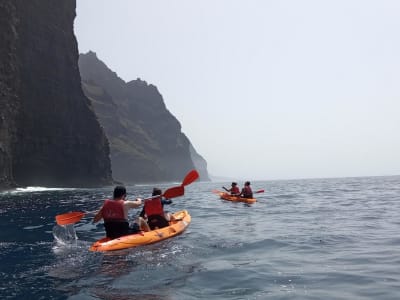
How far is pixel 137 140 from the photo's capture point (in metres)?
171

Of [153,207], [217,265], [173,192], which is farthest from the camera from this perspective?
[173,192]

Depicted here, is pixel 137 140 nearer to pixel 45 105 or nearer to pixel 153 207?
pixel 45 105

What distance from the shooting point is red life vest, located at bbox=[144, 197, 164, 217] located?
13.6 metres

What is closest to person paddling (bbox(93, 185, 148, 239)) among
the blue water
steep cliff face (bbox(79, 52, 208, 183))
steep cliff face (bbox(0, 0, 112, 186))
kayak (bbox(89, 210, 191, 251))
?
kayak (bbox(89, 210, 191, 251))

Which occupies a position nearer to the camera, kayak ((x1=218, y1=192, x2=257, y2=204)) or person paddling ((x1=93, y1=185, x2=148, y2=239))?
person paddling ((x1=93, y1=185, x2=148, y2=239))

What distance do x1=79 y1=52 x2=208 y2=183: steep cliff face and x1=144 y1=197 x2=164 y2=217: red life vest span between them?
445 ft

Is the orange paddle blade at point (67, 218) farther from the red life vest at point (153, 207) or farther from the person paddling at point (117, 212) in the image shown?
the red life vest at point (153, 207)

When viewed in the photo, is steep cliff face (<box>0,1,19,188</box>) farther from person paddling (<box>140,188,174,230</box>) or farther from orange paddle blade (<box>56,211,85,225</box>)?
person paddling (<box>140,188,174,230</box>)

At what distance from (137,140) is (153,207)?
523 ft

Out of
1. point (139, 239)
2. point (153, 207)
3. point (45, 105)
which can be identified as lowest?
point (139, 239)

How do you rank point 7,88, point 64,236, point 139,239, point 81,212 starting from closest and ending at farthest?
1. point 139,239
2. point 64,236
3. point 81,212
4. point 7,88

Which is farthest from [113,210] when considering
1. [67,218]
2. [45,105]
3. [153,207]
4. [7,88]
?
[45,105]

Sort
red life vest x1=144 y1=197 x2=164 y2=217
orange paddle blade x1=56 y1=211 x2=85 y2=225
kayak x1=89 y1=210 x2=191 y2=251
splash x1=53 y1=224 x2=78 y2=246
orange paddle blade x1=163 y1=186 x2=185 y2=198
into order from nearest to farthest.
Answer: kayak x1=89 y1=210 x2=191 y2=251, orange paddle blade x1=56 y1=211 x2=85 y2=225, splash x1=53 y1=224 x2=78 y2=246, red life vest x1=144 y1=197 x2=164 y2=217, orange paddle blade x1=163 y1=186 x2=185 y2=198

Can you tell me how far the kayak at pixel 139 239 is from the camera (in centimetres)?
1071
